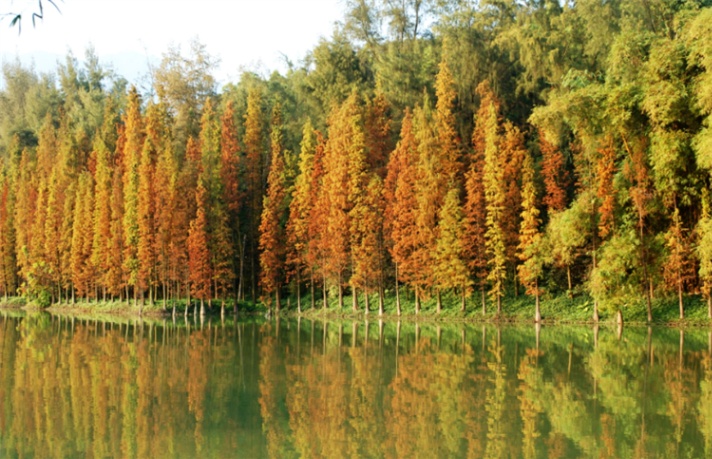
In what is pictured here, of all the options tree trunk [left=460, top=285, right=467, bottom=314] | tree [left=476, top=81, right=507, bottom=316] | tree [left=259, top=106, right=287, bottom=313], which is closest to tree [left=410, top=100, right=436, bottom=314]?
tree trunk [left=460, top=285, right=467, bottom=314]

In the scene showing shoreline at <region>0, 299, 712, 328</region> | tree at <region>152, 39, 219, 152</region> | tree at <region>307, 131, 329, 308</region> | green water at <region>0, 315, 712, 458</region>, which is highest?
tree at <region>152, 39, 219, 152</region>

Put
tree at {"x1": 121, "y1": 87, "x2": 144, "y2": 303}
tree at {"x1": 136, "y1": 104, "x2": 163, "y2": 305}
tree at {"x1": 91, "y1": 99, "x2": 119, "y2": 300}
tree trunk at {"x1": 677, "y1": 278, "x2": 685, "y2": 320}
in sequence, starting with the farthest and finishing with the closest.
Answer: tree at {"x1": 91, "y1": 99, "x2": 119, "y2": 300} < tree at {"x1": 121, "y1": 87, "x2": 144, "y2": 303} < tree at {"x1": 136, "y1": 104, "x2": 163, "y2": 305} < tree trunk at {"x1": 677, "y1": 278, "x2": 685, "y2": 320}

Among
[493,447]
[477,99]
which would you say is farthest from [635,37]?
[493,447]

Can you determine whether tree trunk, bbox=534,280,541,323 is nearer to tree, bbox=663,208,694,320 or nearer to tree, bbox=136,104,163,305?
tree, bbox=663,208,694,320

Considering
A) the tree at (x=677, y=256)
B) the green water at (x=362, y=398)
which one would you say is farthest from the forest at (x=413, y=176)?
the green water at (x=362, y=398)

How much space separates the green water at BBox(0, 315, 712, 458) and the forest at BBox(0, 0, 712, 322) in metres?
7.20

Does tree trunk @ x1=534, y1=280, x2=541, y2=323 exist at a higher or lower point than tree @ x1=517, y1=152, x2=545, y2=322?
lower

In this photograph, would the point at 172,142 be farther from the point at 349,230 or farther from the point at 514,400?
the point at 514,400

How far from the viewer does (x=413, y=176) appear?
3853 cm

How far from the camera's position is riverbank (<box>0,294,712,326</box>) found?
101 ft

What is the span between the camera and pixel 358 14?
4875 cm

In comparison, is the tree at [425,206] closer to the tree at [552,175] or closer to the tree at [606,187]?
the tree at [552,175]

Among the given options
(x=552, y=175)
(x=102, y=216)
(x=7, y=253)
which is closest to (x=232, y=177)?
(x=102, y=216)

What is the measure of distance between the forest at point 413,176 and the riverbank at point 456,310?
1.17ft
